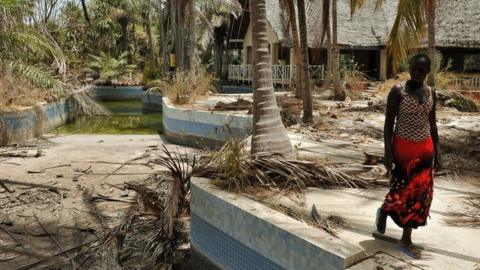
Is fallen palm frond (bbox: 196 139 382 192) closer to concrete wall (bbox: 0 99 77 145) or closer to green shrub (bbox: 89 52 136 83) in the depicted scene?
concrete wall (bbox: 0 99 77 145)

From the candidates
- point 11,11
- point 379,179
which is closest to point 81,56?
point 11,11

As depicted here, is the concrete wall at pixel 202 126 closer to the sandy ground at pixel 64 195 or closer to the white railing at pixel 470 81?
the sandy ground at pixel 64 195

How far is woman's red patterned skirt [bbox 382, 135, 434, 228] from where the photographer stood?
380cm

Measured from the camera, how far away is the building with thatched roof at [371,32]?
20.9 meters

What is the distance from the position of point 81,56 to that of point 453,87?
26.6 m

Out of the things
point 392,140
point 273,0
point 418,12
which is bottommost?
point 392,140

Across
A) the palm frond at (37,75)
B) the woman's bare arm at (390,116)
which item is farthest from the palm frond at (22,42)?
the woman's bare arm at (390,116)

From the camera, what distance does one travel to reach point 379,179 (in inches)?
235

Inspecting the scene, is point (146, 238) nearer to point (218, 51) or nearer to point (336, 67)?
point (336, 67)

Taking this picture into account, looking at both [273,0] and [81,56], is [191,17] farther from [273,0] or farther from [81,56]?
[81,56]

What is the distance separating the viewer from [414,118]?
3832mm

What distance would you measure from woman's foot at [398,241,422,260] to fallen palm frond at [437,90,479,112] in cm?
1049

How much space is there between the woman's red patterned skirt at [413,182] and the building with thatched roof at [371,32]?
15279 mm

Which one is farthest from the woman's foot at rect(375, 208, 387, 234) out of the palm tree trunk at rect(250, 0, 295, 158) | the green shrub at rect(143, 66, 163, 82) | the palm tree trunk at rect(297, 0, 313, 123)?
the green shrub at rect(143, 66, 163, 82)
